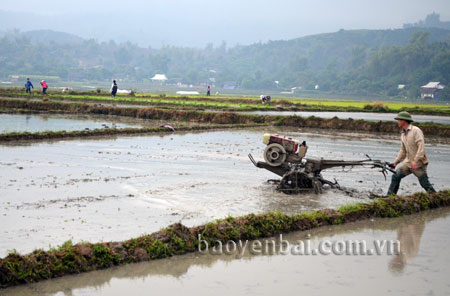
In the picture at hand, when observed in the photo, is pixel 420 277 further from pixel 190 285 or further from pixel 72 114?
pixel 72 114

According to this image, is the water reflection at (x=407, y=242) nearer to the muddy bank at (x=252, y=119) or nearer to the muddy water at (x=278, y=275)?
the muddy water at (x=278, y=275)

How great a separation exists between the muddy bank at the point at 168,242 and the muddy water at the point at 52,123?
49.8 feet

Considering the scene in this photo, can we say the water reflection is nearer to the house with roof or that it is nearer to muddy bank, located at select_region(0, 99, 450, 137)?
muddy bank, located at select_region(0, 99, 450, 137)

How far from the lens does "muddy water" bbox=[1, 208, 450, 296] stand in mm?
5730

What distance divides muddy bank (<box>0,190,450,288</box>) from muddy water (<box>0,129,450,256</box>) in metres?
0.86

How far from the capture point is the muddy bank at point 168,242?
5.78 m

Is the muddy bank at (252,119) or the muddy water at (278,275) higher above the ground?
the muddy bank at (252,119)

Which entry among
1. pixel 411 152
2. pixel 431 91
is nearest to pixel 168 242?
pixel 411 152

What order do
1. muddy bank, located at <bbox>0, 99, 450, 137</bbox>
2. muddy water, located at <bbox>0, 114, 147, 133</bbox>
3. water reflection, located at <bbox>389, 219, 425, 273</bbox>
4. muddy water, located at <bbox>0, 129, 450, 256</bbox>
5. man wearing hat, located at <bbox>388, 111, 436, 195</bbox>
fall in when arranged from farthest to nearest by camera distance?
muddy bank, located at <bbox>0, 99, 450, 137</bbox> < muddy water, located at <bbox>0, 114, 147, 133</bbox> < man wearing hat, located at <bbox>388, 111, 436, 195</bbox> < muddy water, located at <bbox>0, 129, 450, 256</bbox> < water reflection, located at <bbox>389, 219, 425, 273</bbox>

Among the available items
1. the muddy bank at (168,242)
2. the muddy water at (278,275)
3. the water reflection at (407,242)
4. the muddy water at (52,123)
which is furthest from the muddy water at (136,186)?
the muddy water at (52,123)

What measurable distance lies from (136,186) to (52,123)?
48.1ft

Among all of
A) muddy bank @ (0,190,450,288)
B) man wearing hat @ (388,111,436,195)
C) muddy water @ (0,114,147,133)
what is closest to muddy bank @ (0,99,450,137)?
muddy water @ (0,114,147,133)

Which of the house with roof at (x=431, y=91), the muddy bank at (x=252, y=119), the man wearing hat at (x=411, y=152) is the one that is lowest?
the muddy bank at (x=252, y=119)

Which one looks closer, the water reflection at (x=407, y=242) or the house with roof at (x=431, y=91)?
the water reflection at (x=407, y=242)
